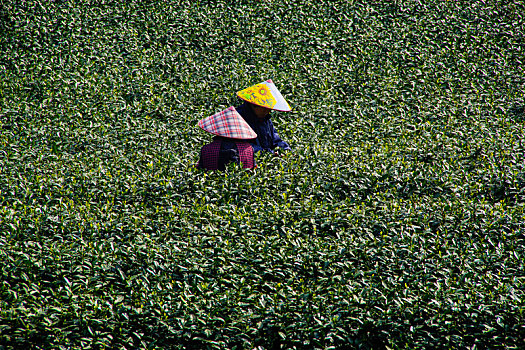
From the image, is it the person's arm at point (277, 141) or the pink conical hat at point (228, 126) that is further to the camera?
the person's arm at point (277, 141)

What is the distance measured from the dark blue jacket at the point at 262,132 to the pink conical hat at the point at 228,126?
0.65 meters

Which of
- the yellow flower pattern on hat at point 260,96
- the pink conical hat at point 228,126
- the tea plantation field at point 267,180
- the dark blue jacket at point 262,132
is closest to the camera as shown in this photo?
the tea plantation field at point 267,180

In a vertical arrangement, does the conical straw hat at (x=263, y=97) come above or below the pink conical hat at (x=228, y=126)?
above

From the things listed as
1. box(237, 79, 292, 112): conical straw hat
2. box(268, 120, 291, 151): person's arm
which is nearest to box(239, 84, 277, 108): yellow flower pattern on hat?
box(237, 79, 292, 112): conical straw hat

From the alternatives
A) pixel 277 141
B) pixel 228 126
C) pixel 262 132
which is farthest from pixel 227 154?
pixel 277 141

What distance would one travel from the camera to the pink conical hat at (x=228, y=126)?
659cm

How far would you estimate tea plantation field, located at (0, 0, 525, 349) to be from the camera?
447 cm

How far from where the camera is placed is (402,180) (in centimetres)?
666

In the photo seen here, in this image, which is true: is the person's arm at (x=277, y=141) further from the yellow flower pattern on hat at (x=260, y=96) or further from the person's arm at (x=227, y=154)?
the person's arm at (x=227, y=154)

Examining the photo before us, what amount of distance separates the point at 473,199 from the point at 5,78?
884 cm

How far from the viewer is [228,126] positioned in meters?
6.63

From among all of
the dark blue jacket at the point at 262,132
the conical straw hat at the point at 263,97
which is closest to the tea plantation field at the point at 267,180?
the dark blue jacket at the point at 262,132

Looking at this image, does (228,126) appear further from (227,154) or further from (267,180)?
(267,180)

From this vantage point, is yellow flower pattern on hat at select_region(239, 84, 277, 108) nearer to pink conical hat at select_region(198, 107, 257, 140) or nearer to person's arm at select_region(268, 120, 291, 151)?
person's arm at select_region(268, 120, 291, 151)
